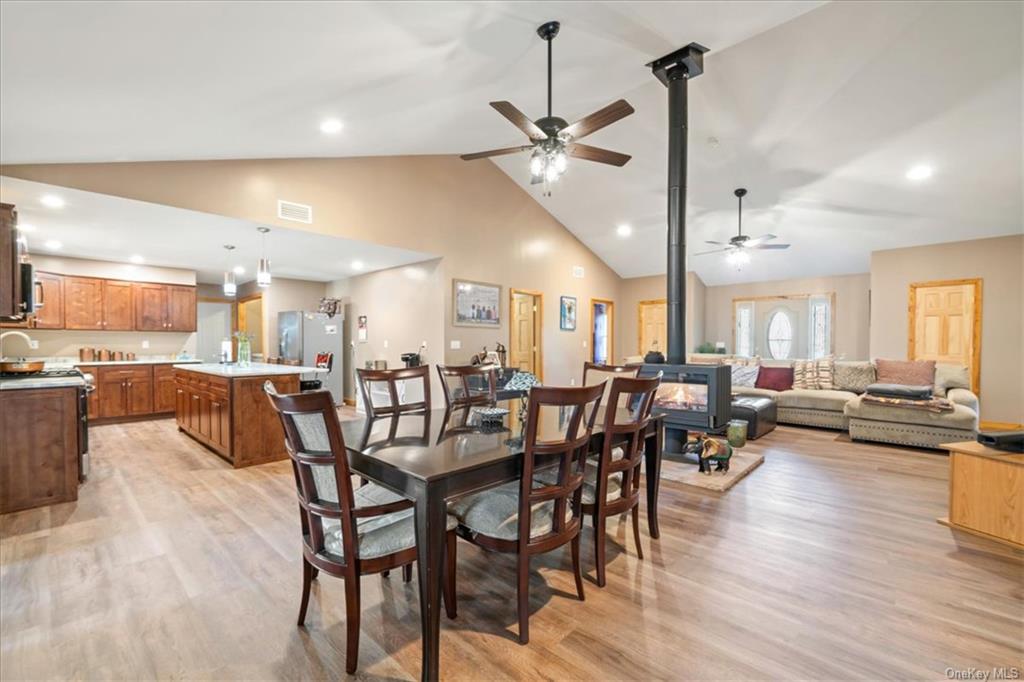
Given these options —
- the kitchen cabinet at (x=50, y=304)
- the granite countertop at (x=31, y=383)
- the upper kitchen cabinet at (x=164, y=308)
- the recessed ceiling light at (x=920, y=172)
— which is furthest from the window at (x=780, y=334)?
the kitchen cabinet at (x=50, y=304)

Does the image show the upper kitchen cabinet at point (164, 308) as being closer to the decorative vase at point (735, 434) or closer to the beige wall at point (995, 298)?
the decorative vase at point (735, 434)

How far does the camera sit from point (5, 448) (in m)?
3.07

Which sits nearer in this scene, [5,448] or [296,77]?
[296,77]

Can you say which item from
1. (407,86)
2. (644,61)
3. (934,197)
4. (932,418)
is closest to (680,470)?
(932,418)

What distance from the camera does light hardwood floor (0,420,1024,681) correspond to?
1.68 meters

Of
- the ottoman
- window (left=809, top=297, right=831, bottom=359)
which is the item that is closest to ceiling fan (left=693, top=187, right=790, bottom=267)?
the ottoman

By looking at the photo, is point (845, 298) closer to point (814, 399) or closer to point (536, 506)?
point (814, 399)

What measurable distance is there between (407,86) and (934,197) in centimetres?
645

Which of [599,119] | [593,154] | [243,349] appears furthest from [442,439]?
[243,349]

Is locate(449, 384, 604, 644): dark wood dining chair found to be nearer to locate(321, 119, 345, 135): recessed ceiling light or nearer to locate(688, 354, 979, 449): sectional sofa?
locate(321, 119, 345, 135): recessed ceiling light

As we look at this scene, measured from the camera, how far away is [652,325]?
9336mm

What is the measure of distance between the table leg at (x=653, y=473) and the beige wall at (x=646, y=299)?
21.4ft

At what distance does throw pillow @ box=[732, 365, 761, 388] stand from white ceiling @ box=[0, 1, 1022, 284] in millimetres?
2344

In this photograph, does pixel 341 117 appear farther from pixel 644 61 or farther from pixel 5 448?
pixel 5 448
